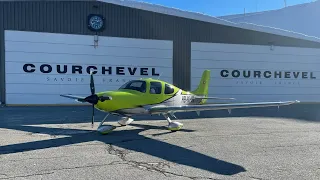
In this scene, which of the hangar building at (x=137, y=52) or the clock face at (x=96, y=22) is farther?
the clock face at (x=96, y=22)

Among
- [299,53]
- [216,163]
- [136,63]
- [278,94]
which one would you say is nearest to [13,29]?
[136,63]

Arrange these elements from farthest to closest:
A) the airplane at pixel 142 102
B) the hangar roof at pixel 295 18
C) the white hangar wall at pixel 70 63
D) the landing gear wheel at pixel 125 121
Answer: the hangar roof at pixel 295 18
the white hangar wall at pixel 70 63
the landing gear wheel at pixel 125 121
the airplane at pixel 142 102

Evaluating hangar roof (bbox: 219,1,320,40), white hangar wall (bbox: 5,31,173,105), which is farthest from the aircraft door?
hangar roof (bbox: 219,1,320,40)

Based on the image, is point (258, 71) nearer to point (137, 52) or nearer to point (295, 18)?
point (137, 52)

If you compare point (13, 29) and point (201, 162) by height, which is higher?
point (13, 29)

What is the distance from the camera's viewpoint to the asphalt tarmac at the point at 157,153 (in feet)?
16.7

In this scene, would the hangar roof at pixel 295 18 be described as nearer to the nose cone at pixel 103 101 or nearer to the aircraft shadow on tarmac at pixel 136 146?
the aircraft shadow on tarmac at pixel 136 146

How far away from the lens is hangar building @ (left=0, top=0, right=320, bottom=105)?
18141 mm

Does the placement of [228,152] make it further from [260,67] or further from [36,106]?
[260,67]

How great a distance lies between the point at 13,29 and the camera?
17984 mm

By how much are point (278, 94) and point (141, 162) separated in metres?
19.3

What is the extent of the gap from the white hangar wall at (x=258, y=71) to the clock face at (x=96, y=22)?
6.65 m

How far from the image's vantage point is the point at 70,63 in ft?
61.9

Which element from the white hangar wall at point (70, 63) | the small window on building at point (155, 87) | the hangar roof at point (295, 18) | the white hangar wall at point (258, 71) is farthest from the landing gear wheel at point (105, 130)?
the hangar roof at point (295, 18)
